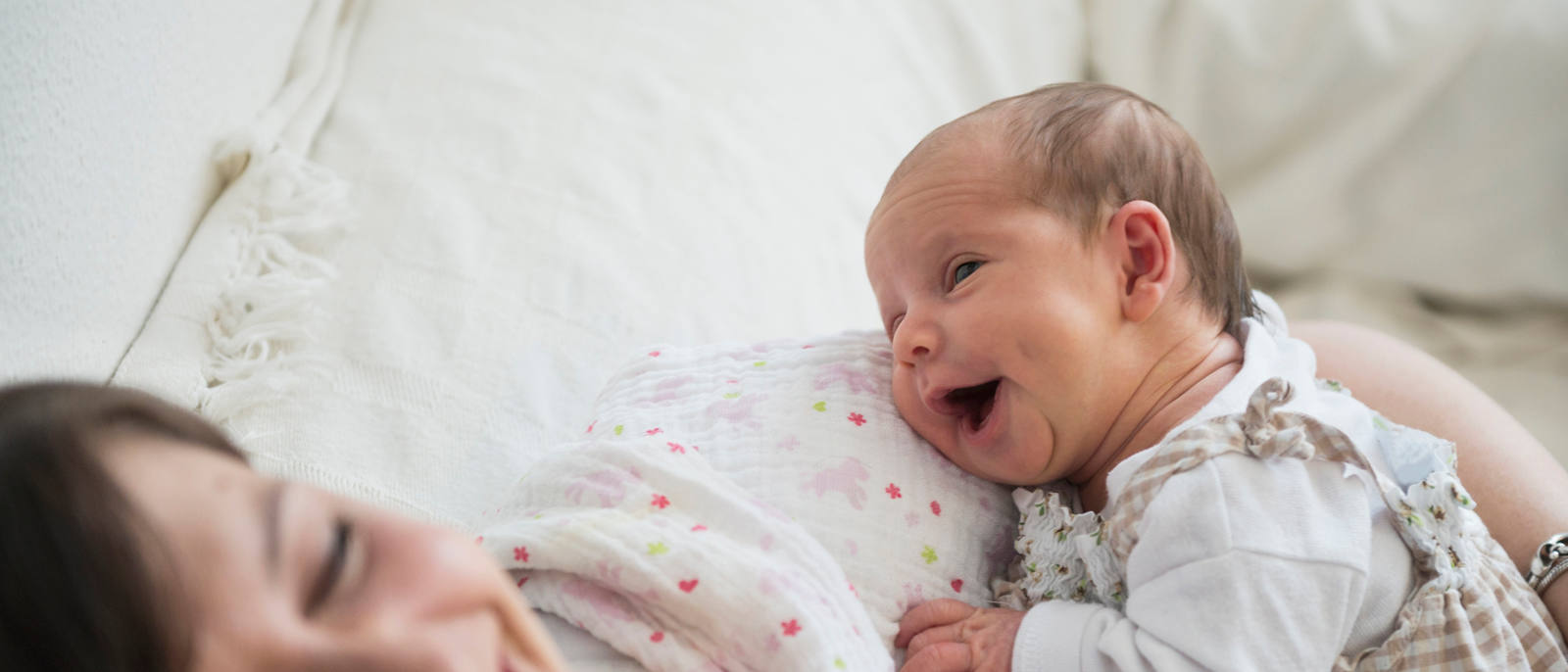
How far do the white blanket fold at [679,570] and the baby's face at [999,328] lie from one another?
0.21m

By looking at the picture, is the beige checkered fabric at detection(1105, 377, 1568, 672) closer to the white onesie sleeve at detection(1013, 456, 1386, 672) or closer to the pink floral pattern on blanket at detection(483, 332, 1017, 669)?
the white onesie sleeve at detection(1013, 456, 1386, 672)

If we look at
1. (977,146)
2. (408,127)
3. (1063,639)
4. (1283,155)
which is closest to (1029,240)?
(977,146)

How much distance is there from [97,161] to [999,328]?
2.64ft

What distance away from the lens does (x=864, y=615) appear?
2.74ft

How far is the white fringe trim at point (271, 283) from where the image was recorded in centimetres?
105

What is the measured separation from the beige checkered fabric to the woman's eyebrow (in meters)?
0.61

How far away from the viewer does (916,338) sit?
38.1 inches

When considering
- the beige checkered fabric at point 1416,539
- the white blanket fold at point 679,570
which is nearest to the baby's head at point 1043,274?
the beige checkered fabric at point 1416,539

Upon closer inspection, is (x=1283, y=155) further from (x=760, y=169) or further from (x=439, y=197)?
(x=439, y=197)

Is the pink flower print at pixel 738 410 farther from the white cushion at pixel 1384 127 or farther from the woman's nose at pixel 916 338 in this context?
the white cushion at pixel 1384 127

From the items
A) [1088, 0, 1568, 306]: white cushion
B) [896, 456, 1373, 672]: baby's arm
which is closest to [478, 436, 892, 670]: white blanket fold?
[896, 456, 1373, 672]: baby's arm

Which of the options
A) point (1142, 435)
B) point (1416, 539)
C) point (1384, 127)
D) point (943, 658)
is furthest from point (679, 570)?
point (1384, 127)

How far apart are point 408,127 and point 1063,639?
0.97 meters

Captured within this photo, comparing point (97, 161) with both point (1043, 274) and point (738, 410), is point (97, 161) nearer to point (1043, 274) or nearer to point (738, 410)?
point (738, 410)
